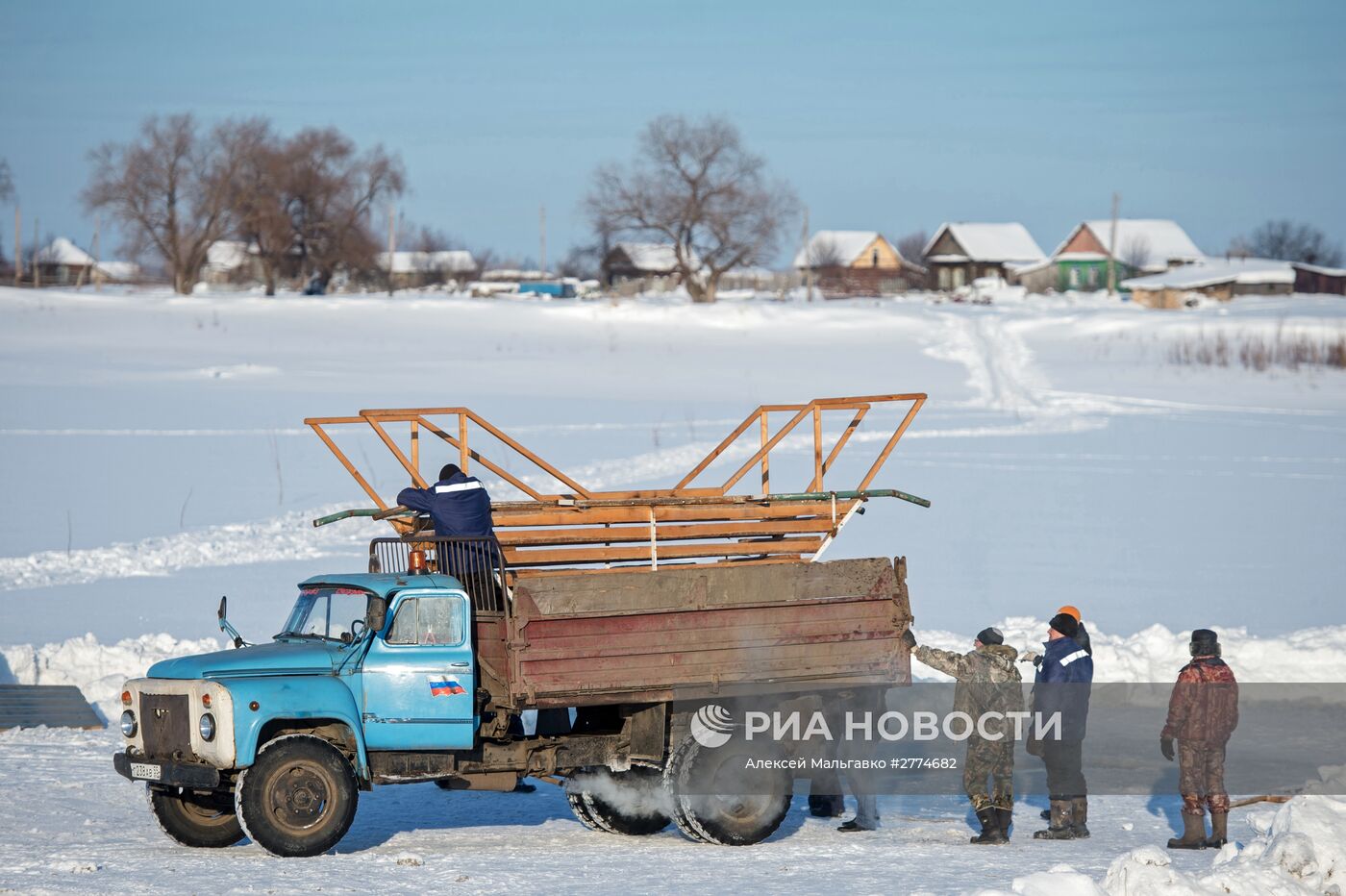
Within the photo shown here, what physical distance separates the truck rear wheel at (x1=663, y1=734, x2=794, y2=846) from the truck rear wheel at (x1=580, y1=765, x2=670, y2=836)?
Result: 51 cm

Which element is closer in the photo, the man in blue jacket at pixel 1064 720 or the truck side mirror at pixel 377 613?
the truck side mirror at pixel 377 613

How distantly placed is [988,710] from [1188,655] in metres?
5.23

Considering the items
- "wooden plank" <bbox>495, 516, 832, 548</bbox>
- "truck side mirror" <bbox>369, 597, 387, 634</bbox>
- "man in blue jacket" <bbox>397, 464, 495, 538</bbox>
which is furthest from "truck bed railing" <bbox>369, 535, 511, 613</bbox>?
"wooden plank" <bbox>495, 516, 832, 548</bbox>

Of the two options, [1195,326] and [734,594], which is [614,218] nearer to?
[1195,326]

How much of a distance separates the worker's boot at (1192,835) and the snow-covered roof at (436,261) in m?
118

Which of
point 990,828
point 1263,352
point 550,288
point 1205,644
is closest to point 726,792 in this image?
point 990,828

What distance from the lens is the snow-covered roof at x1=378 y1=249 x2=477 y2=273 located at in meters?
130

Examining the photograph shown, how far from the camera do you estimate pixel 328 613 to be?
9.41m

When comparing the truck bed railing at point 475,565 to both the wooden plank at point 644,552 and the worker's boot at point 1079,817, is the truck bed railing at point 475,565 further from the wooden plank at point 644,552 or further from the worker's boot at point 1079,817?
the worker's boot at point 1079,817

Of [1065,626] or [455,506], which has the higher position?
[455,506]

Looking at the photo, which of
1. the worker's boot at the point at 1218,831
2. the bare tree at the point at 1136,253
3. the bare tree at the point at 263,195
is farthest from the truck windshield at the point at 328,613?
the bare tree at the point at 1136,253

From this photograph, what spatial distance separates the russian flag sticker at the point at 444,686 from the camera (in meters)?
9.25

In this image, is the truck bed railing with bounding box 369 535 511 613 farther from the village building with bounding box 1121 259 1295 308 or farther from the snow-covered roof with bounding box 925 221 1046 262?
the snow-covered roof with bounding box 925 221 1046 262

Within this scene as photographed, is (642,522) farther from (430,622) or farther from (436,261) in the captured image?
(436,261)
